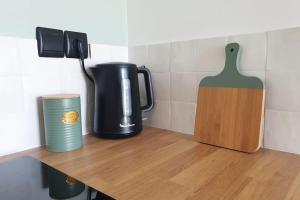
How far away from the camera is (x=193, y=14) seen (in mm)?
839

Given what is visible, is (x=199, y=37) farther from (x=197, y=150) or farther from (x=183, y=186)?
(x=183, y=186)

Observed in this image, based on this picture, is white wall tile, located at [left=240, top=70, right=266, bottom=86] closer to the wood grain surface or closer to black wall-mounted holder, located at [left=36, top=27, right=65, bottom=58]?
the wood grain surface

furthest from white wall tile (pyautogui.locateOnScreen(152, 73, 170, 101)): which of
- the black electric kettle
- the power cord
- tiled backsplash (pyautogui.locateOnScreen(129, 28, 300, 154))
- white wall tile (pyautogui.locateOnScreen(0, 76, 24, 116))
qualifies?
white wall tile (pyautogui.locateOnScreen(0, 76, 24, 116))

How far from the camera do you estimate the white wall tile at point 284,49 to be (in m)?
0.65

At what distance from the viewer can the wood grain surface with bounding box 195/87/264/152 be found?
695 mm

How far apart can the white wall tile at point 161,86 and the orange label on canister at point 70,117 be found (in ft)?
1.16

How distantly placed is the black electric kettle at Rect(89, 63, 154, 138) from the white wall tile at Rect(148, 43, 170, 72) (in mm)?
133

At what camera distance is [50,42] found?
787mm

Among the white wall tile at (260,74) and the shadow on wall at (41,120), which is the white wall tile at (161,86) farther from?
the shadow on wall at (41,120)

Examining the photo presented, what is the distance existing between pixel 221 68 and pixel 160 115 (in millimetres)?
322

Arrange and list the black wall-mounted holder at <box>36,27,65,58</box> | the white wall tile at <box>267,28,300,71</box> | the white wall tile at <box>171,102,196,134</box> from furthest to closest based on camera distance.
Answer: the white wall tile at <box>171,102,196,134</box>, the black wall-mounted holder at <box>36,27,65,58</box>, the white wall tile at <box>267,28,300,71</box>

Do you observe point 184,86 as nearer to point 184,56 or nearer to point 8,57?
point 184,56

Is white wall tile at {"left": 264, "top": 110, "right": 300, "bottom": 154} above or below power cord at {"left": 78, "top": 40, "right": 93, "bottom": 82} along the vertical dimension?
below

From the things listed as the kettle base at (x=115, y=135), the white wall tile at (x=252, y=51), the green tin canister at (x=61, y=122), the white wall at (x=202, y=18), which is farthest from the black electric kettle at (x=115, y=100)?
the white wall tile at (x=252, y=51)
